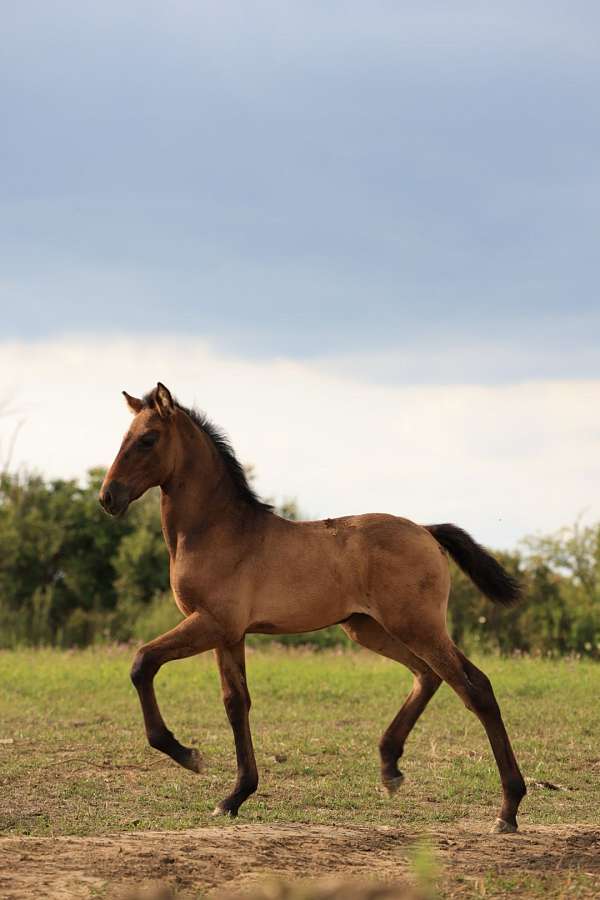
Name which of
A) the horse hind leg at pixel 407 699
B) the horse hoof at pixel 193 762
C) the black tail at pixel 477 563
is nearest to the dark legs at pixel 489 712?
the horse hind leg at pixel 407 699

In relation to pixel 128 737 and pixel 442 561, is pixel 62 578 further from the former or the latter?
pixel 442 561

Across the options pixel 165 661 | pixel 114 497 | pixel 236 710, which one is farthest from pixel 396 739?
pixel 114 497

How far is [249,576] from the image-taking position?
313 inches

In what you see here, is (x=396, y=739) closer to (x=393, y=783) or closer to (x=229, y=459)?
(x=393, y=783)

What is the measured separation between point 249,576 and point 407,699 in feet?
5.34

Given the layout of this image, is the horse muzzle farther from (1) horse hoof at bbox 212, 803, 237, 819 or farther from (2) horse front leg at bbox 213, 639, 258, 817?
(1) horse hoof at bbox 212, 803, 237, 819

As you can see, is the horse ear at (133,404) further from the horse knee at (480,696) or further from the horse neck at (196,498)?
the horse knee at (480,696)

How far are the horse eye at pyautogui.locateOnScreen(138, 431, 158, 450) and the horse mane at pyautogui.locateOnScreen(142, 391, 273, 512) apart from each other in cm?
26

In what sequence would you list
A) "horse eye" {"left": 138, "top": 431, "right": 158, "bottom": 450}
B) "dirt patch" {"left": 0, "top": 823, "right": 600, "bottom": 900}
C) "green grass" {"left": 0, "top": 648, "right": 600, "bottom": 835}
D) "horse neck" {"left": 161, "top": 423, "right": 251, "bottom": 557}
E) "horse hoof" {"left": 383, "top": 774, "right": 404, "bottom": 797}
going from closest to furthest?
1. "dirt patch" {"left": 0, "top": 823, "right": 600, "bottom": 900}
2. "horse eye" {"left": 138, "top": 431, "right": 158, "bottom": 450}
3. "horse neck" {"left": 161, "top": 423, "right": 251, "bottom": 557}
4. "horse hoof" {"left": 383, "top": 774, "right": 404, "bottom": 797}
5. "green grass" {"left": 0, "top": 648, "right": 600, "bottom": 835}

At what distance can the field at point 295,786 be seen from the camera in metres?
6.17

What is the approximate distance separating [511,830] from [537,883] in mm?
1534

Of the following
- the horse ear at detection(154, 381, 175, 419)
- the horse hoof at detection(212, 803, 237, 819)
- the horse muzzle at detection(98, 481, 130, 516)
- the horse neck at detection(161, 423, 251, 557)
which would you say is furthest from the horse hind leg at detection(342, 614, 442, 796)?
the horse ear at detection(154, 381, 175, 419)

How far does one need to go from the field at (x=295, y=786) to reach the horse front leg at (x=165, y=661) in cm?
48

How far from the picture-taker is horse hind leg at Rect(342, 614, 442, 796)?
27.9ft
